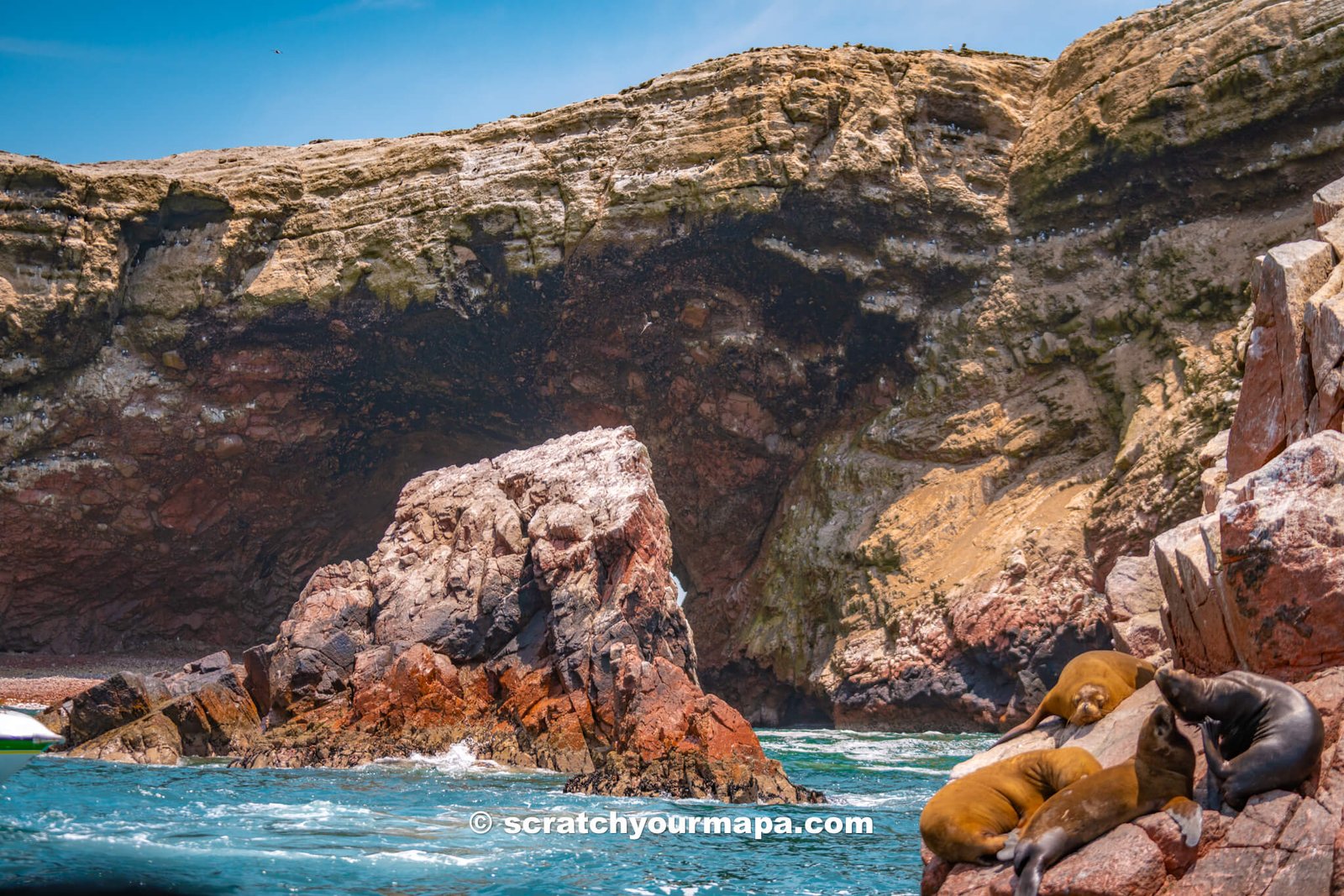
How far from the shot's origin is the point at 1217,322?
26359 mm

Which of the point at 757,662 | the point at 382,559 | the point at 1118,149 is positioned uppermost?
the point at 1118,149

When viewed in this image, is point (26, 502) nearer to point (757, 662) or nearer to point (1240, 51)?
point (757, 662)

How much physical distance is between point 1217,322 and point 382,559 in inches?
780

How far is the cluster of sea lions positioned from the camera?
5.41 m

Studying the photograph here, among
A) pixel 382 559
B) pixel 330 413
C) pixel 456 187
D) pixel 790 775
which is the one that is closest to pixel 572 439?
pixel 382 559

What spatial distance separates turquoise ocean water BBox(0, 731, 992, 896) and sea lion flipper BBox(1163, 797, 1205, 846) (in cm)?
285

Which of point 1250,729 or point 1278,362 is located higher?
point 1278,362

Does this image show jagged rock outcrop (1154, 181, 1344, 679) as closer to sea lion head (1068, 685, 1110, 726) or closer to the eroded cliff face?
sea lion head (1068, 685, 1110, 726)

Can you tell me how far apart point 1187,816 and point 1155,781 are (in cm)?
22

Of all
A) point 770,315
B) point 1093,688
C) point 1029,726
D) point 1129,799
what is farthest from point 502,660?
point 770,315

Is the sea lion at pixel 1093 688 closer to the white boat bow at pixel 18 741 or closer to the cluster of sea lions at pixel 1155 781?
the cluster of sea lions at pixel 1155 781

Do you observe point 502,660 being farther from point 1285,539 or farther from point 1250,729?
point 1250,729

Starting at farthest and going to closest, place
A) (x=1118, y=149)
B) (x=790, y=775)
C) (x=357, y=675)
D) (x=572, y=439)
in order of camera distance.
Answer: (x=1118, y=149) → (x=572, y=439) → (x=357, y=675) → (x=790, y=775)

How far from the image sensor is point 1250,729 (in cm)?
558
